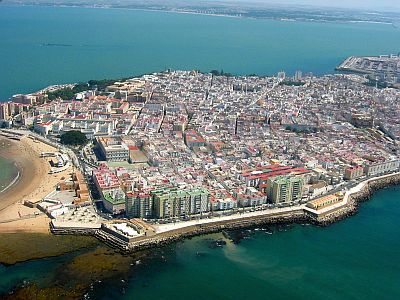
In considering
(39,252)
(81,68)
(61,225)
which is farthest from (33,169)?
(81,68)

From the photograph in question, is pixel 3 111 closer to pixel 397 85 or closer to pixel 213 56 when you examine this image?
pixel 397 85

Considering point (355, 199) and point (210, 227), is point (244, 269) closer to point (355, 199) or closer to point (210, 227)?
point (210, 227)

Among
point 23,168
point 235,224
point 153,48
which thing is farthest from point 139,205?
point 153,48

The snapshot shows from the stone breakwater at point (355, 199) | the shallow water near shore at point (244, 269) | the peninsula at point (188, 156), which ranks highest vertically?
the peninsula at point (188, 156)

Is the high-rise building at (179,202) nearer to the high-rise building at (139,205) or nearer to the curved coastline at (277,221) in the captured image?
the high-rise building at (139,205)

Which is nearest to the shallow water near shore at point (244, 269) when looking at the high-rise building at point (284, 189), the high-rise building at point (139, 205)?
the high-rise building at point (284, 189)

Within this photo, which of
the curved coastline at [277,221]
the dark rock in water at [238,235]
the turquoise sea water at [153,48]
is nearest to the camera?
the curved coastline at [277,221]

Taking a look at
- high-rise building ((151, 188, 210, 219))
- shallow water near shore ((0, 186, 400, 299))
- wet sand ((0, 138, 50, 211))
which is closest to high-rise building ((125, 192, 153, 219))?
high-rise building ((151, 188, 210, 219))
